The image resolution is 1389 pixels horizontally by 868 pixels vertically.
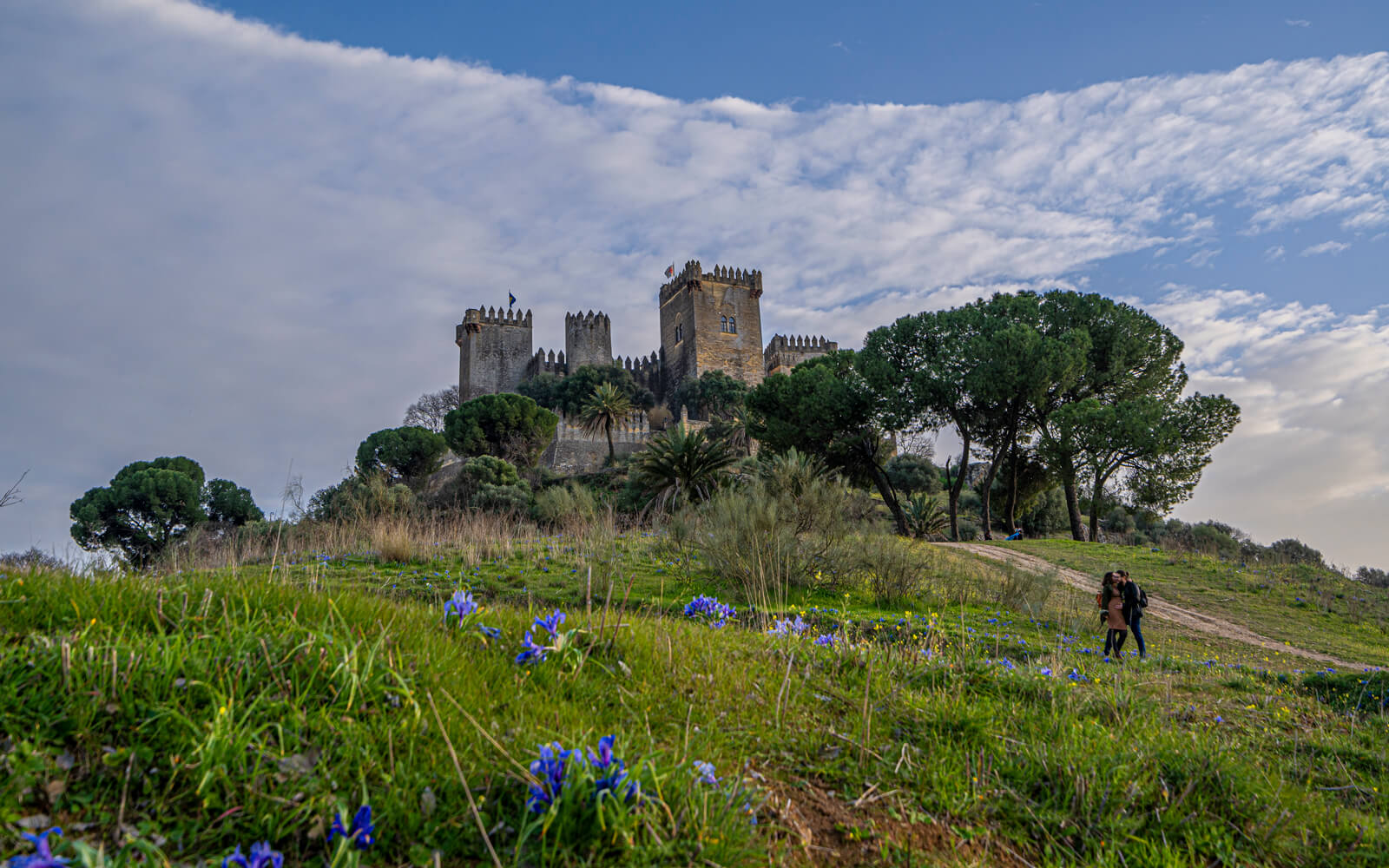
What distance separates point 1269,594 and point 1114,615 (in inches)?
398

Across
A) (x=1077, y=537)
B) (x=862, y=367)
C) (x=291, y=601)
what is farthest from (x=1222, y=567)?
(x=291, y=601)

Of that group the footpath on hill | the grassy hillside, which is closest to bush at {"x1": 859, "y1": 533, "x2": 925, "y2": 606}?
the footpath on hill

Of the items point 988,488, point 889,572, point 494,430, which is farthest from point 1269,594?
point 494,430

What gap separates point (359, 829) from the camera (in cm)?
181

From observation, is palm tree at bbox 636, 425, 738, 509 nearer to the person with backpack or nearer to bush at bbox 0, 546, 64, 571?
the person with backpack

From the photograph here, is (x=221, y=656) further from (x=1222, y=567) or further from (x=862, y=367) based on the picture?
(x=862, y=367)

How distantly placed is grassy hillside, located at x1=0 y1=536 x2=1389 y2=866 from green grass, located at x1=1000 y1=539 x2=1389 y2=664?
9.88 m

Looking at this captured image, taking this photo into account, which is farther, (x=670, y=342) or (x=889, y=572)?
(x=670, y=342)

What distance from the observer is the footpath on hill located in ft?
34.2

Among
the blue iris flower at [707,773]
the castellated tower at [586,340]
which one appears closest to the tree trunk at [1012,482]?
the blue iris flower at [707,773]

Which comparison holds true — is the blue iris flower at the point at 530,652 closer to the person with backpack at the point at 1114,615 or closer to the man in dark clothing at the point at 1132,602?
the person with backpack at the point at 1114,615

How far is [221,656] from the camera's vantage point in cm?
233

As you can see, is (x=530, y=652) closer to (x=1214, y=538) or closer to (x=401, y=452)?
(x=401, y=452)

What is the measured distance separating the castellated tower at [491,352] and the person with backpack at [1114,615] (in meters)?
59.0
